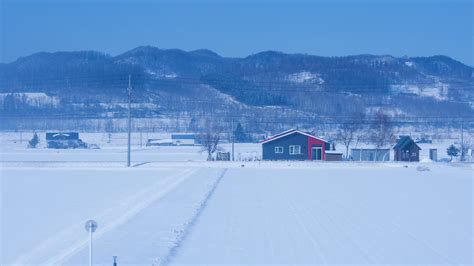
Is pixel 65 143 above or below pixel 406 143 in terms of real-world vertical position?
below

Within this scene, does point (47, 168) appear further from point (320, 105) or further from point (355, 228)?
point (320, 105)

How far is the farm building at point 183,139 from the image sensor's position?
8206cm

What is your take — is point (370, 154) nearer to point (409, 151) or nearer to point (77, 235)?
point (409, 151)

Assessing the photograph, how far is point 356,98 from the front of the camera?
11488cm

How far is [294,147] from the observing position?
46812 millimetres

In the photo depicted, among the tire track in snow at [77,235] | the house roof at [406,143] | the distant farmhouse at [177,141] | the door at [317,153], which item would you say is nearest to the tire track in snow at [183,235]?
the tire track in snow at [77,235]

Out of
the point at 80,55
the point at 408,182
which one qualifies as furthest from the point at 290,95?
the point at 408,182

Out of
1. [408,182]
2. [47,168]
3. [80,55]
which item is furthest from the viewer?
[80,55]

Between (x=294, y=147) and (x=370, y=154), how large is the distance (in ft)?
24.8

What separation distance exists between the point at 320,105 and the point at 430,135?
21.5 m

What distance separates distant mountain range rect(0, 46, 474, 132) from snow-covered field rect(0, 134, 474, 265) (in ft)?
121

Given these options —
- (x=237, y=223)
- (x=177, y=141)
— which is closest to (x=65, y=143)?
(x=177, y=141)

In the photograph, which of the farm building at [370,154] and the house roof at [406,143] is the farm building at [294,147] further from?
the house roof at [406,143]

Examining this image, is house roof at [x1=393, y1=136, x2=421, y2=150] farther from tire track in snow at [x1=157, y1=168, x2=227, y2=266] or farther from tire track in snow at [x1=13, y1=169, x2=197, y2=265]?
tire track in snow at [x1=13, y1=169, x2=197, y2=265]
